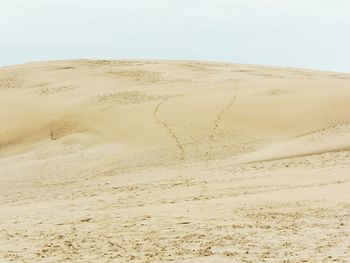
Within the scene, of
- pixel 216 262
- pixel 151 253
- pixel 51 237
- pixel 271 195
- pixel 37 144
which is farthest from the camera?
pixel 37 144

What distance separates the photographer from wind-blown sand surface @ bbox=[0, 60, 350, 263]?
6523 millimetres

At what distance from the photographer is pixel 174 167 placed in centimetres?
1185

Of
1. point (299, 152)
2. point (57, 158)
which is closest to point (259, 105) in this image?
point (299, 152)

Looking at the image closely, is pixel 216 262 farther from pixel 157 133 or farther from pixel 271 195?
pixel 157 133

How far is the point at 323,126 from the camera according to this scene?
13539mm

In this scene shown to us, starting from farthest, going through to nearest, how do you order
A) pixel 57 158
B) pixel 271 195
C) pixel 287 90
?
pixel 287 90 < pixel 57 158 < pixel 271 195

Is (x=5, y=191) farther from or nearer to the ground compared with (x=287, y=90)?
nearer to the ground

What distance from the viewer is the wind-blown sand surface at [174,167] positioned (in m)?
6.52

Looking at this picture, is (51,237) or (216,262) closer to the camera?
(216,262)

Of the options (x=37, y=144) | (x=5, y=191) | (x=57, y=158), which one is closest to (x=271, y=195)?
(x=5, y=191)

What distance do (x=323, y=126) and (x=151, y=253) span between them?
8109mm

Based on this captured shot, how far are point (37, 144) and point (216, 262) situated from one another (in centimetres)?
1016

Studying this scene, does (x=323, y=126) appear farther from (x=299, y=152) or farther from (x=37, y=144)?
(x=37, y=144)

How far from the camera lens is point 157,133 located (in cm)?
1423
